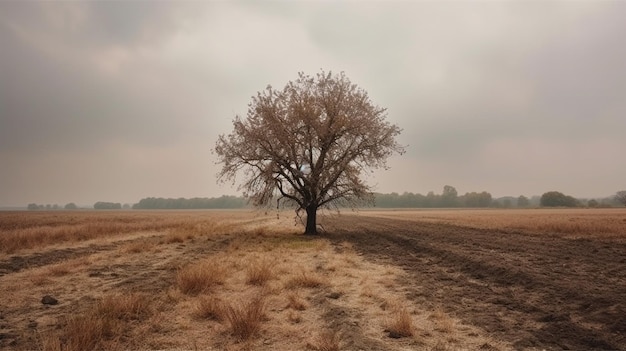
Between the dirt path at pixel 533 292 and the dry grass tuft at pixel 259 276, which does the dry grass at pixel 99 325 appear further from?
the dirt path at pixel 533 292

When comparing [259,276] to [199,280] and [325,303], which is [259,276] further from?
[325,303]

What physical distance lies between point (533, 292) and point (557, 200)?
189009mm

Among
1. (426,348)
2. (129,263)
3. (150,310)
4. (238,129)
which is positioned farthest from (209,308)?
(238,129)

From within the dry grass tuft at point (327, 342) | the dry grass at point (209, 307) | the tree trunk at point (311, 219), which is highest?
the tree trunk at point (311, 219)

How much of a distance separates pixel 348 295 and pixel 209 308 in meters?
3.71

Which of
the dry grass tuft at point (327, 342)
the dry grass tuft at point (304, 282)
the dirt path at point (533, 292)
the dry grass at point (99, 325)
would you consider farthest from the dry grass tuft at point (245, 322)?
the dirt path at point (533, 292)

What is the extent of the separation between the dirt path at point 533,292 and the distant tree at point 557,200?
175444 mm

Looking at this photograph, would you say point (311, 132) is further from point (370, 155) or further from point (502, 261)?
point (502, 261)

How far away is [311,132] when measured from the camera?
91.8 feet

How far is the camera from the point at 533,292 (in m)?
9.29

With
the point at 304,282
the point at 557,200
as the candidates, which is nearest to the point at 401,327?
the point at 304,282

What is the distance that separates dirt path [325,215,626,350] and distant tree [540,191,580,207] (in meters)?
175

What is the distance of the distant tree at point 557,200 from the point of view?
16100 cm

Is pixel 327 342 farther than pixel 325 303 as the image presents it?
No
